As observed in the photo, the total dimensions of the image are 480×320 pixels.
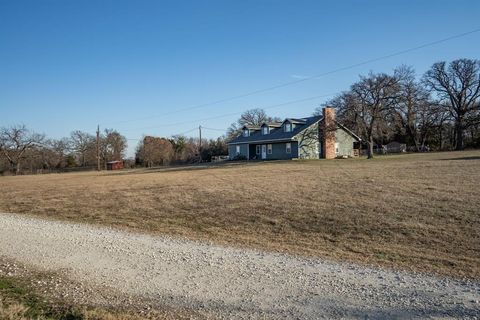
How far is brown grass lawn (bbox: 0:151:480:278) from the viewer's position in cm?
887

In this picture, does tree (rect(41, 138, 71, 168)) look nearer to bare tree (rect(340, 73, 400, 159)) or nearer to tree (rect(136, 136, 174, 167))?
tree (rect(136, 136, 174, 167))

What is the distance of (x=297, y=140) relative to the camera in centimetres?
5338

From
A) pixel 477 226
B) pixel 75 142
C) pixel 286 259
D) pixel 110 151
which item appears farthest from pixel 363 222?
pixel 75 142

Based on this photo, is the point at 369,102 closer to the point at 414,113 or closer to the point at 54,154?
the point at 414,113

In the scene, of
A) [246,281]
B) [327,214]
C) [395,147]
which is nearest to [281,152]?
[395,147]

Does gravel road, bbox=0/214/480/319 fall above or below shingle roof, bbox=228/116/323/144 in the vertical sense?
below

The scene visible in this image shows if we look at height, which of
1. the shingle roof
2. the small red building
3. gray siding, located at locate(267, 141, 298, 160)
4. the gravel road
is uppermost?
the shingle roof

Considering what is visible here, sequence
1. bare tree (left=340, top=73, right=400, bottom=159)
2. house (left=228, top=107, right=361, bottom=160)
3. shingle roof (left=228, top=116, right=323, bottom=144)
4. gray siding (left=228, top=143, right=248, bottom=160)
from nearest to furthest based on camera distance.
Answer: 1. bare tree (left=340, top=73, right=400, bottom=159)
2. house (left=228, top=107, right=361, bottom=160)
3. shingle roof (left=228, top=116, right=323, bottom=144)
4. gray siding (left=228, top=143, right=248, bottom=160)

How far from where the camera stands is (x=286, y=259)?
821cm

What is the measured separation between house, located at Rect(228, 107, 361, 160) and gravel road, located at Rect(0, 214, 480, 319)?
42.7 meters

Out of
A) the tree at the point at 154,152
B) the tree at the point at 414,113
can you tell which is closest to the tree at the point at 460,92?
the tree at the point at 414,113

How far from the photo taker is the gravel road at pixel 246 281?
5543 millimetres

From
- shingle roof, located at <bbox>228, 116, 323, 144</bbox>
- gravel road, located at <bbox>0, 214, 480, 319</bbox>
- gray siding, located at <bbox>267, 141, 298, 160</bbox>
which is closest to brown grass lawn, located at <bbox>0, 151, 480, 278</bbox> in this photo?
gravel road, located at <bbox>0, 214, 480, 319</bbox>

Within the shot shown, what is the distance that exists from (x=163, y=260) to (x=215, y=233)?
3.11 m
